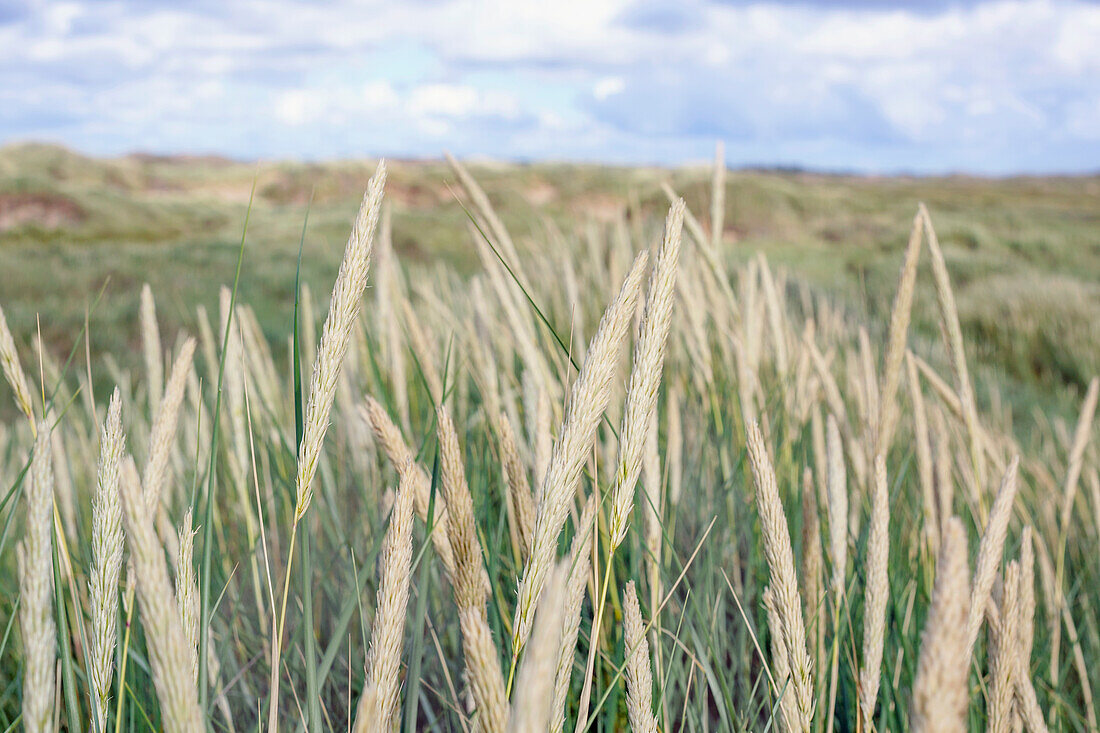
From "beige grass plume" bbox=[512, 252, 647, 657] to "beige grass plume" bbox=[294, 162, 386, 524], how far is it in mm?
170

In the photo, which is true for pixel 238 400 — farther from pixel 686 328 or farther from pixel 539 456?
pixel 686 328

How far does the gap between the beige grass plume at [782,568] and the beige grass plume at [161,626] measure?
414 millimetres

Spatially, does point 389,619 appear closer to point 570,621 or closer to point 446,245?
point 570,621

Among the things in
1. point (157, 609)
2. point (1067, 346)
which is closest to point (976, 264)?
point (1067, 346)

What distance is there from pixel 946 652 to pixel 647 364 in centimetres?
25

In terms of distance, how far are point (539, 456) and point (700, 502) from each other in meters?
0.68

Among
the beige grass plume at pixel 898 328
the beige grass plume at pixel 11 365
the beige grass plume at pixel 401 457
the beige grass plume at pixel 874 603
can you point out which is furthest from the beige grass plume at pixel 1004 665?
the beige grass plume at pixel 11 365

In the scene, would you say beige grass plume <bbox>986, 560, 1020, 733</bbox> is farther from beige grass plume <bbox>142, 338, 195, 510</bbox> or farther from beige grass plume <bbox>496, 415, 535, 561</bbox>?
beige grass plume <bbox>142, 338, 195, 510</bbox>

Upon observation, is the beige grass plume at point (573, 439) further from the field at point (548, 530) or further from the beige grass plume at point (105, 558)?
the beige grass plume at point (105, 558)

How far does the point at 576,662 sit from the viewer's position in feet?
3.29

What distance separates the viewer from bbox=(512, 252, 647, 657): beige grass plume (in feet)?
1.54

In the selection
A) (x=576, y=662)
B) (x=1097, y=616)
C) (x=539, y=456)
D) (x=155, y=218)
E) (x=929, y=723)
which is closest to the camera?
(x=929, y=723)

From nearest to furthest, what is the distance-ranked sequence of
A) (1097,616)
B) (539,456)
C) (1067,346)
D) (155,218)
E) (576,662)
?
(539,456), (576,662), (1097,616), (1067,346), (155,218)

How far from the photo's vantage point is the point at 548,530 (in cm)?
47
